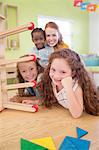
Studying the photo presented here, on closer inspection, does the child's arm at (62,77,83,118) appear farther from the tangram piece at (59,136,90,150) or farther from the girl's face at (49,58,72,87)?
the tangram piece at (59,136,90,150)

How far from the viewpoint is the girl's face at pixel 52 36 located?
827mm

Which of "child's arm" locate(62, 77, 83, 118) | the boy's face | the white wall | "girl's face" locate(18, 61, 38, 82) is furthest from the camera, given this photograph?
the white wall

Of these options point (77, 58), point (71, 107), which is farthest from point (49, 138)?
point (77, 58)

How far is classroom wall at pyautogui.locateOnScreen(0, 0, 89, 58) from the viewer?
267cm

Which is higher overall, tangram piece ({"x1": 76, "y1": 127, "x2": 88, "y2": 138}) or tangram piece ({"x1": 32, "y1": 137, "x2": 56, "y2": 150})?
tangram piece ({"x1": 76, "y1": 127, "x2": 88, "y2": 138})

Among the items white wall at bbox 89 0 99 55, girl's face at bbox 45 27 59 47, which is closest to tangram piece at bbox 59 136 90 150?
girl's face at bbox 45 27 59 47

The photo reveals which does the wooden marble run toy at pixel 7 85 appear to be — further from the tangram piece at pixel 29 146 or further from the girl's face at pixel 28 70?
the tangram piece at pixel 29 146

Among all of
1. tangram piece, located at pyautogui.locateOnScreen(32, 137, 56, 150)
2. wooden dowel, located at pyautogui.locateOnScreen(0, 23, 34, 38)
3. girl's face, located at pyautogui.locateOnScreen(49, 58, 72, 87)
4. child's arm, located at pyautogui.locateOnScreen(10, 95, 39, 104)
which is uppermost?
wooden dowel, located at pyautogui.locateOnScreen(0, 23, 34, 38)

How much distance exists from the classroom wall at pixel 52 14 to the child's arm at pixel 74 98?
73.8 inches

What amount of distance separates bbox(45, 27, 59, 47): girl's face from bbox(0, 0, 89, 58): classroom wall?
65.0 inches

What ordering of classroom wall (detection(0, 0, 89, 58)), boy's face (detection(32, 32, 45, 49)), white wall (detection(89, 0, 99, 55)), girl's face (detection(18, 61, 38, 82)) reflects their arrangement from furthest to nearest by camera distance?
1. white wall (detection(89, 0, 99, 55))
2. classroom wall (detection(0, 0, 89, 58))
3. boy's face (detection(32, 32, 45, 49))
4. girl's face (detection(18, 61, 38, 82))

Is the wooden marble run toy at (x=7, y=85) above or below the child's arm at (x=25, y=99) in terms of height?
above

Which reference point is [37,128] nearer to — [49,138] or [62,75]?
[49,138]

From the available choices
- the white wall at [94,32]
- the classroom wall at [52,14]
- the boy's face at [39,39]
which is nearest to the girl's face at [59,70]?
the boy's face at [39,39]
